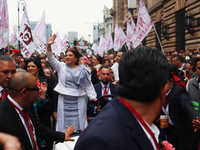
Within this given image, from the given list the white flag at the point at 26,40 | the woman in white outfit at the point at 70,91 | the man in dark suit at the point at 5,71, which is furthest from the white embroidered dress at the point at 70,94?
the white flag at the point at 26,40

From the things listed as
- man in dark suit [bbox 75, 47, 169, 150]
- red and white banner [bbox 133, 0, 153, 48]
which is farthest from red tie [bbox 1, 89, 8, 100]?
red and white banner [bbox 133, 0, 153, 48]

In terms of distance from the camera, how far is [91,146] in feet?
3.96

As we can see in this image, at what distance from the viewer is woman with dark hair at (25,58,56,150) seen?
4221 millimetres

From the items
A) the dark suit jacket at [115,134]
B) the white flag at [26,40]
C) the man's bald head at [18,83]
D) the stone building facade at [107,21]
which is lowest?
the dark suit jacket at [115,134]

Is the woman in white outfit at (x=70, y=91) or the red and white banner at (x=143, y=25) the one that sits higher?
the red and white banner at (x=143, y=25)

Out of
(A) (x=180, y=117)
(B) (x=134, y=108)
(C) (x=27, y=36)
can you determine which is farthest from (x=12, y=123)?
(C) (x=27, y=36)

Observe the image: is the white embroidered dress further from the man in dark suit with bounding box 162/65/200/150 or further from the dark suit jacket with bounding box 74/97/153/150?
the dark suit jacket with bounding box 74/97/153/150

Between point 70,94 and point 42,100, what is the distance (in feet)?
2.73

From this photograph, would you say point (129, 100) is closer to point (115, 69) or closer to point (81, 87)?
point (81, 87)

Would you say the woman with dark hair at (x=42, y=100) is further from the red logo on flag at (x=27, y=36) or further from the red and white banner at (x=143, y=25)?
the red and white banner at (x=143, y=25)

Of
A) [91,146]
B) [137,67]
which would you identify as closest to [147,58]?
[137,67]

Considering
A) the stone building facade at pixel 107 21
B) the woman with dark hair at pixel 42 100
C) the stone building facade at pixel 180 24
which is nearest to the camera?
the woman with dark hair at pixel 42 100

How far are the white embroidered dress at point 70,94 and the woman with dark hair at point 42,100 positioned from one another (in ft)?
0.88

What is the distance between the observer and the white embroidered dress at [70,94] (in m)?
5.02
